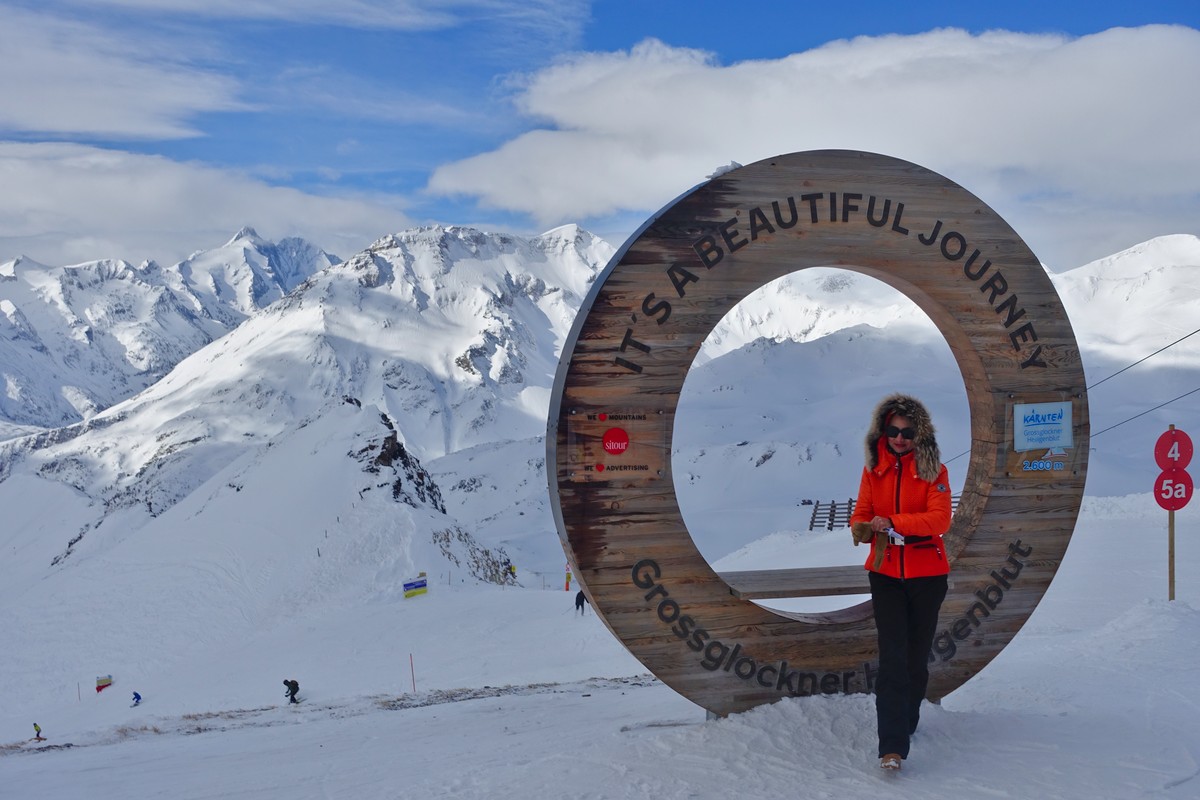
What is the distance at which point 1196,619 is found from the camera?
8742 mm

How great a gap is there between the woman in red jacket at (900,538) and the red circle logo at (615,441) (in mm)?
1421

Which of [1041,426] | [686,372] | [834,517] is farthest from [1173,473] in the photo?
[834,517]

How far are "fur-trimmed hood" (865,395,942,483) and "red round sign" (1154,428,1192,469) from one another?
7166 millimetres

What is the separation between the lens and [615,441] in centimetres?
591

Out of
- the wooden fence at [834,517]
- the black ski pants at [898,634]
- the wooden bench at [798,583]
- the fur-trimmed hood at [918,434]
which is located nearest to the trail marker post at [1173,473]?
the wooden bench at [798,583]

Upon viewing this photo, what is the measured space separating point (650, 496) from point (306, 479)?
2251cm

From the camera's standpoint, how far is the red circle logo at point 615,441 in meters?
5.90

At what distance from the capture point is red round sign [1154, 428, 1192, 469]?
10891 mm

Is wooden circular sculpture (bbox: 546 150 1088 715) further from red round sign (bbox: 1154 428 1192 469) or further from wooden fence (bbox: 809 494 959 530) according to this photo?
wooden fence (bbox: 809 494 959 530)

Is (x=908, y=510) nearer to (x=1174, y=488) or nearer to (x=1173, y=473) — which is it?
(x=1174, y=488)

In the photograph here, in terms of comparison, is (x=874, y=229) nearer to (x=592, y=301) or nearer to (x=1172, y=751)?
(x=592, y=301)

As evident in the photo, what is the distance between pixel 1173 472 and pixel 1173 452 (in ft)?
0.81

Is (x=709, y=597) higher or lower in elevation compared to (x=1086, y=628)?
higher

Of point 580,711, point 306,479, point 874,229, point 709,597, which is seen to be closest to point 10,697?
point 306,479
